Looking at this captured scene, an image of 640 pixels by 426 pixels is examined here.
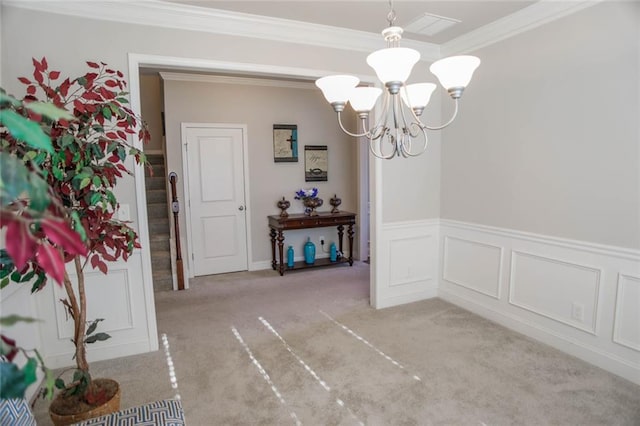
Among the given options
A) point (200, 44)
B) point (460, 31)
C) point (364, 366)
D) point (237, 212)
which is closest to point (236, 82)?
point (237, 212)

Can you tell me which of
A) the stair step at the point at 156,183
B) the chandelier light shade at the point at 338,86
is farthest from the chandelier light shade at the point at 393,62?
the stair step at the point at 156,183

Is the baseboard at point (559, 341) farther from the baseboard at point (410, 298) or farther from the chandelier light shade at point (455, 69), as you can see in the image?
the chandelier light shade at point (455, 69)

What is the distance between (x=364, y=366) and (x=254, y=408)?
824 mm

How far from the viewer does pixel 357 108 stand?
212 cm

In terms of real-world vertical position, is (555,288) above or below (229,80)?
below

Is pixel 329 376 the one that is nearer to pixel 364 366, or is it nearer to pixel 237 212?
pixel 364 366

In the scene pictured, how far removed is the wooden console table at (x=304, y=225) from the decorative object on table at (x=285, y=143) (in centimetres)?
83

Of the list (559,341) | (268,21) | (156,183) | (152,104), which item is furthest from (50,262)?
(152,104)

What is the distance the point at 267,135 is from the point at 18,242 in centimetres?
477

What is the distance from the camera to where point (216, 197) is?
5.11 meters

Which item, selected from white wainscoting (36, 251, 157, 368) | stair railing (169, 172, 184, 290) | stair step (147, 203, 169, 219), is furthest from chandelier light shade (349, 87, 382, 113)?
stair step (147, 203, 169, 219)

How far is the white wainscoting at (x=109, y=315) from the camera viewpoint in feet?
8.65

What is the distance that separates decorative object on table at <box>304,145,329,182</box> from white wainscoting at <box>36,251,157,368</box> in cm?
312

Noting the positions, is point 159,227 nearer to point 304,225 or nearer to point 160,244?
point 160,244
